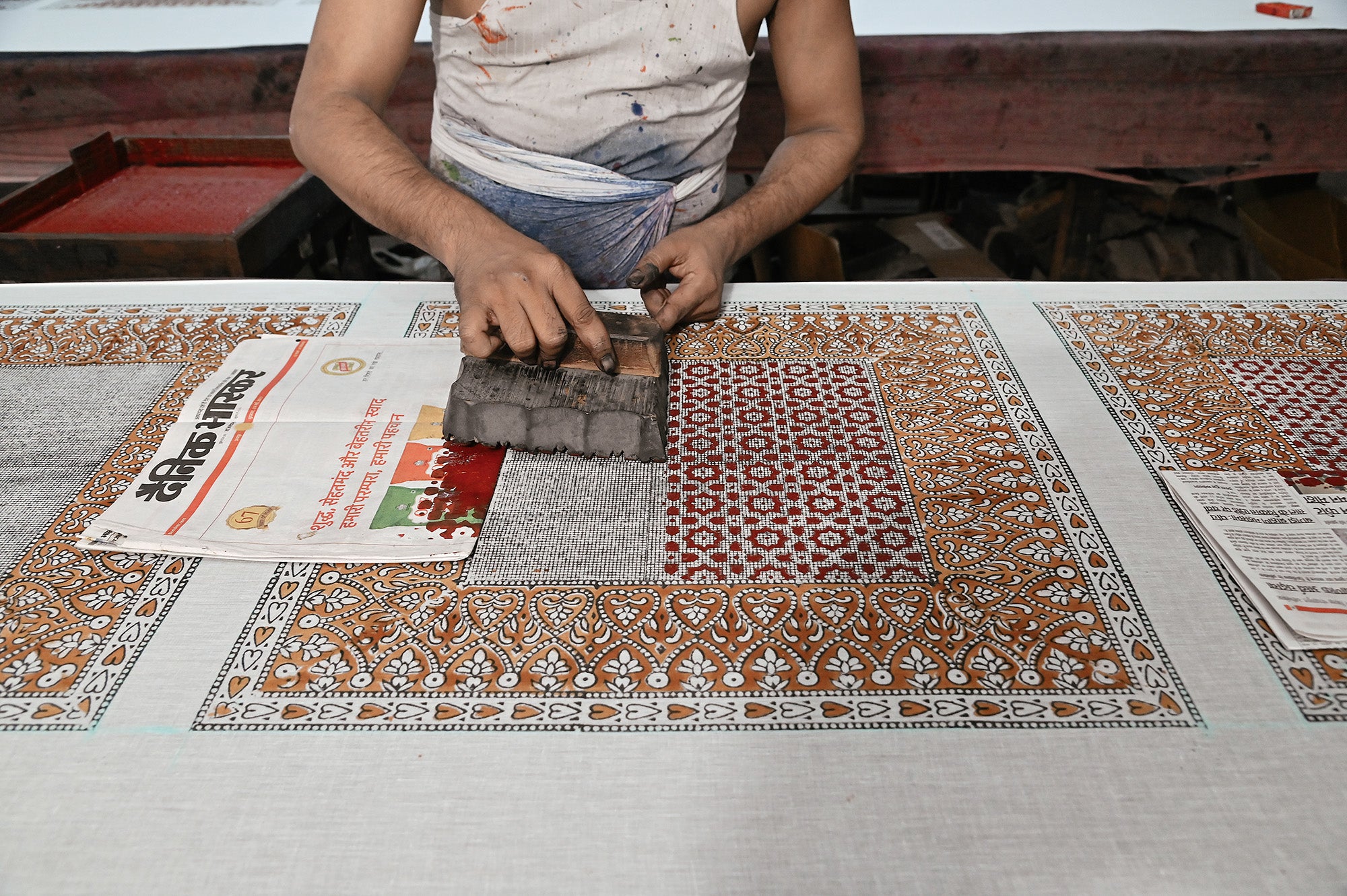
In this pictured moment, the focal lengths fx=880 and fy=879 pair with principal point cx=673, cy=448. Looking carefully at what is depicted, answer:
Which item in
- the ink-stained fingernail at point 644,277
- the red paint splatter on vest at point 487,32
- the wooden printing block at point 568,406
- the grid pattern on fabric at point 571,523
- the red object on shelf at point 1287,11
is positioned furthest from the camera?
the red object on shelf at point 1287,11

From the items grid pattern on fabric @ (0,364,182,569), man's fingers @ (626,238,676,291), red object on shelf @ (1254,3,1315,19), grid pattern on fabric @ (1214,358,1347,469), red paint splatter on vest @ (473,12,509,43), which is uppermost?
red paint splatter on vest @ (473,12,509,43)

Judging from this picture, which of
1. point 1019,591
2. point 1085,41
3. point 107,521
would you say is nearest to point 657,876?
point 1019,591

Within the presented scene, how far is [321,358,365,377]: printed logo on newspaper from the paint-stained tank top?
63 cm

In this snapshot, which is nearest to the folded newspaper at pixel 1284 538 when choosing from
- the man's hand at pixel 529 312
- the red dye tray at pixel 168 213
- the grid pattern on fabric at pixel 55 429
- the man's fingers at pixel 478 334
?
the man's hand at pixel 529 312

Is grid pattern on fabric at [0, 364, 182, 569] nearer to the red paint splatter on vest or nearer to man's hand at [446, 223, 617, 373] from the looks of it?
man's hand at [446, 223, 617, 373]

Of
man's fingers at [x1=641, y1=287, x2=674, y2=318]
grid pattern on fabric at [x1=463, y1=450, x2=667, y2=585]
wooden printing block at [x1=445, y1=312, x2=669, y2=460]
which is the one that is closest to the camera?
grid pattern on fabric at [x1=463, y1=450, x2=667, y2=585]

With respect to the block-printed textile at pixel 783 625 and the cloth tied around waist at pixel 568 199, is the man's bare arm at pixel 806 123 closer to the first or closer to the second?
the cloth tied around waist at pixel 568 199

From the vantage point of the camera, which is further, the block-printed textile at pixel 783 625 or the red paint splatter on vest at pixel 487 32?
Result: the red paint splatter on vest at pixel 487 32

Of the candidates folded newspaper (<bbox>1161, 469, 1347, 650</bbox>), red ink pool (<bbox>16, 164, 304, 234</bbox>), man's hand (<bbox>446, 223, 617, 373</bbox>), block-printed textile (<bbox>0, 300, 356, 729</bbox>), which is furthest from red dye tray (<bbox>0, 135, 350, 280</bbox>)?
folded newspaper (<bbox>1161, 469, 1347, 650</bbox>)

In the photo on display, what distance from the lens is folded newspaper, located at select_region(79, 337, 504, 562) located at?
0.90m

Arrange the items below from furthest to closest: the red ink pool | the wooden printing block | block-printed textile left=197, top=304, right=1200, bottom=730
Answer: the red ink pool, the wooden printing block, block-printed textile left=197, top=304, right=1200, bottom=730

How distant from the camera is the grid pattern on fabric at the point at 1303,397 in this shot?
1.05 meters

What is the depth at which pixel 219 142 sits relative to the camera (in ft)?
6.63

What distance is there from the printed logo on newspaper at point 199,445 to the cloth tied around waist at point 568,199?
62 centimetres
